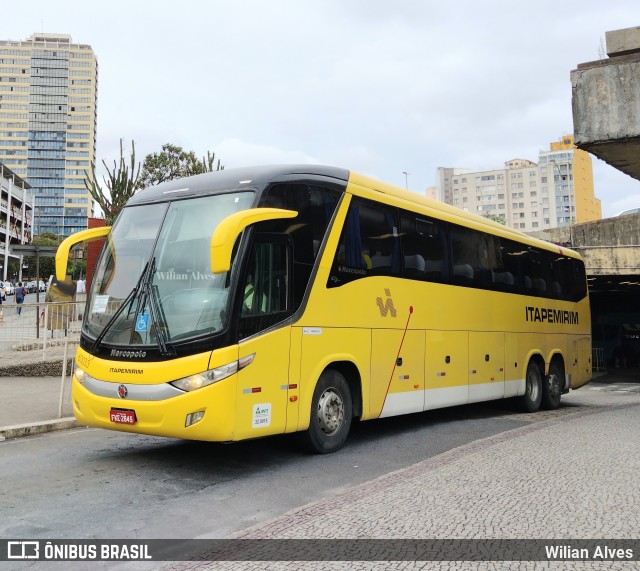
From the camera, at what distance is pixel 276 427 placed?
645 cm

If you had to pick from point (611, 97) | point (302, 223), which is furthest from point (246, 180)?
point (611, 97)

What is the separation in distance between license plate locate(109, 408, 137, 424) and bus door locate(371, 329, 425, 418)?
315 centimetres

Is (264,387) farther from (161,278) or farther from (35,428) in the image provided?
(35,428)

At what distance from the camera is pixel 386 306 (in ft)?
27.1

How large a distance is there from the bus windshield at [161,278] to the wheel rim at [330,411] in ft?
6.07

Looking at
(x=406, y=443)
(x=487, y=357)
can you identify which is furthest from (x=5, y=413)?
(x=487, y=357)

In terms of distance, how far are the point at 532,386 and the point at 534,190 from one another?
146895 mm

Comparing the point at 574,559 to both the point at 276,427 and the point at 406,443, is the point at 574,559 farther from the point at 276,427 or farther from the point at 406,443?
the point at 406,443

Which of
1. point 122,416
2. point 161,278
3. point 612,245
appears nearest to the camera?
point 122,416

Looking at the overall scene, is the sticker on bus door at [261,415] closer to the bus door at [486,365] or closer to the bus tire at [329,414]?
the bus tire at [329,414]

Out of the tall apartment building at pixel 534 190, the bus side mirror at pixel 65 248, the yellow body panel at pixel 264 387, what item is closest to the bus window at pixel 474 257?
the yellow body panel at pixel 264 387

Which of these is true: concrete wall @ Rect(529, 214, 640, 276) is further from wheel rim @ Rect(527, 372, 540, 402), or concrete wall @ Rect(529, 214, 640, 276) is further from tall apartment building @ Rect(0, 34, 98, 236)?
tall apartment building @ Rect(0, 34, 98, 236)

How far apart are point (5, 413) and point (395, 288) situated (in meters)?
6.51

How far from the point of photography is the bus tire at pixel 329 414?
705cm
